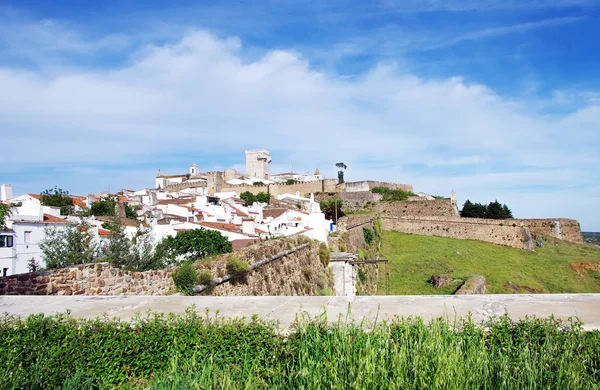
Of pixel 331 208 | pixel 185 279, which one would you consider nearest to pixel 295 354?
pixel 185 279

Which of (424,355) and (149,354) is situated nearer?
(424,355)

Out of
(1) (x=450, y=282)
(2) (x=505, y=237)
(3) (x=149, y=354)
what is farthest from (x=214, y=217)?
(3) (x=149, y=354)

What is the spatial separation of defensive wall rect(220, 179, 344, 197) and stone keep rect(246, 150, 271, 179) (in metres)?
32.2

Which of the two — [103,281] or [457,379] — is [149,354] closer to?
[457,379]

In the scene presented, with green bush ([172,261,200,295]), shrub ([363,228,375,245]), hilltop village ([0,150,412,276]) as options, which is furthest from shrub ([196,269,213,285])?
shrub ([363,228,375,245])

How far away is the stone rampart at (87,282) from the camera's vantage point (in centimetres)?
761

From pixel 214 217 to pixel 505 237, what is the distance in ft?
89.3

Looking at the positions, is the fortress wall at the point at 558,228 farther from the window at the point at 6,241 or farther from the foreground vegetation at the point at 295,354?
the foreground vegetation at the point at 295,354

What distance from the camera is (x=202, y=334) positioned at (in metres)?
4.50

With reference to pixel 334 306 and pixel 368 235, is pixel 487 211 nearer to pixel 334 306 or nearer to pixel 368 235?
pixel 368 235

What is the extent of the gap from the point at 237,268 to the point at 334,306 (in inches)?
221

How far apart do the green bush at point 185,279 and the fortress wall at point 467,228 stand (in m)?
38.8

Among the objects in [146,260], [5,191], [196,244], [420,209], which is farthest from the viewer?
[420,209]

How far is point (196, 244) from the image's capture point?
20.8 meters
